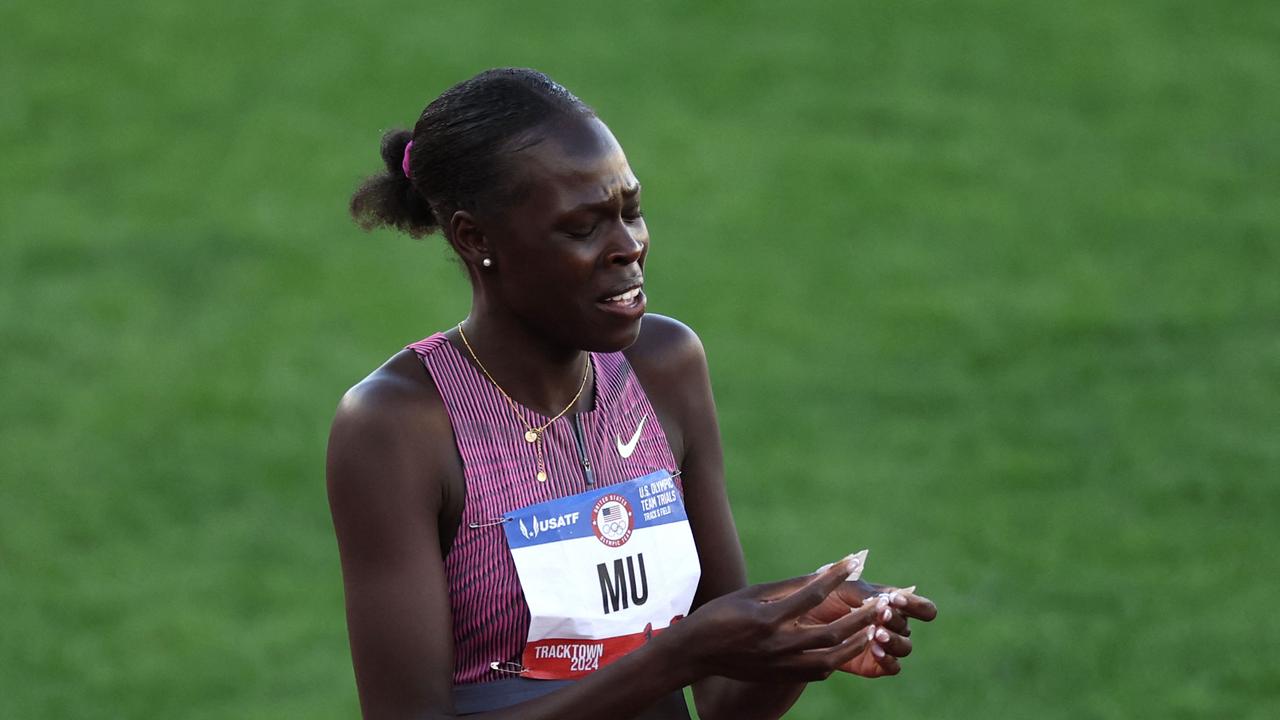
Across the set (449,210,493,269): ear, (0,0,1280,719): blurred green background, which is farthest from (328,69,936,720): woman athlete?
(0,0,1280,719): blurred green background

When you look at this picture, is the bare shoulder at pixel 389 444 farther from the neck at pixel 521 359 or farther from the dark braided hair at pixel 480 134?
the dark braided hair at pixel 480 134

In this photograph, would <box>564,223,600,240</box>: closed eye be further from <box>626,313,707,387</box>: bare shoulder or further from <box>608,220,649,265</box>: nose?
<box>626,313,707,387</box>: bare shoulder

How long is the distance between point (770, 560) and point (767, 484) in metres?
0.95

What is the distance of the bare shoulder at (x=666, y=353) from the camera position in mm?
3570

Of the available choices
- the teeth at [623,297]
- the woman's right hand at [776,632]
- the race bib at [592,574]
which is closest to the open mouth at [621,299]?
the teeth at [623,297]

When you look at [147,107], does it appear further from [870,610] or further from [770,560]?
[870,610]

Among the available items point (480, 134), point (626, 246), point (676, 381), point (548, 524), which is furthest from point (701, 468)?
point (480, 134)

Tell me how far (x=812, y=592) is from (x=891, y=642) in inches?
10.8

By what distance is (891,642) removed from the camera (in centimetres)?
307

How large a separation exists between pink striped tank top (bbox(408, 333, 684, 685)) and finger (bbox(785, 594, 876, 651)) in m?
0.55

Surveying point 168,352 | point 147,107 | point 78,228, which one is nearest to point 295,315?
point 168,352

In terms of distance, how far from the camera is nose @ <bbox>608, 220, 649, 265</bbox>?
3.21m

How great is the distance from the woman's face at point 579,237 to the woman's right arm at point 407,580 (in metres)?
0.28

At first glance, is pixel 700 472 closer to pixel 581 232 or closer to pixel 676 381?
pixel 676 381
